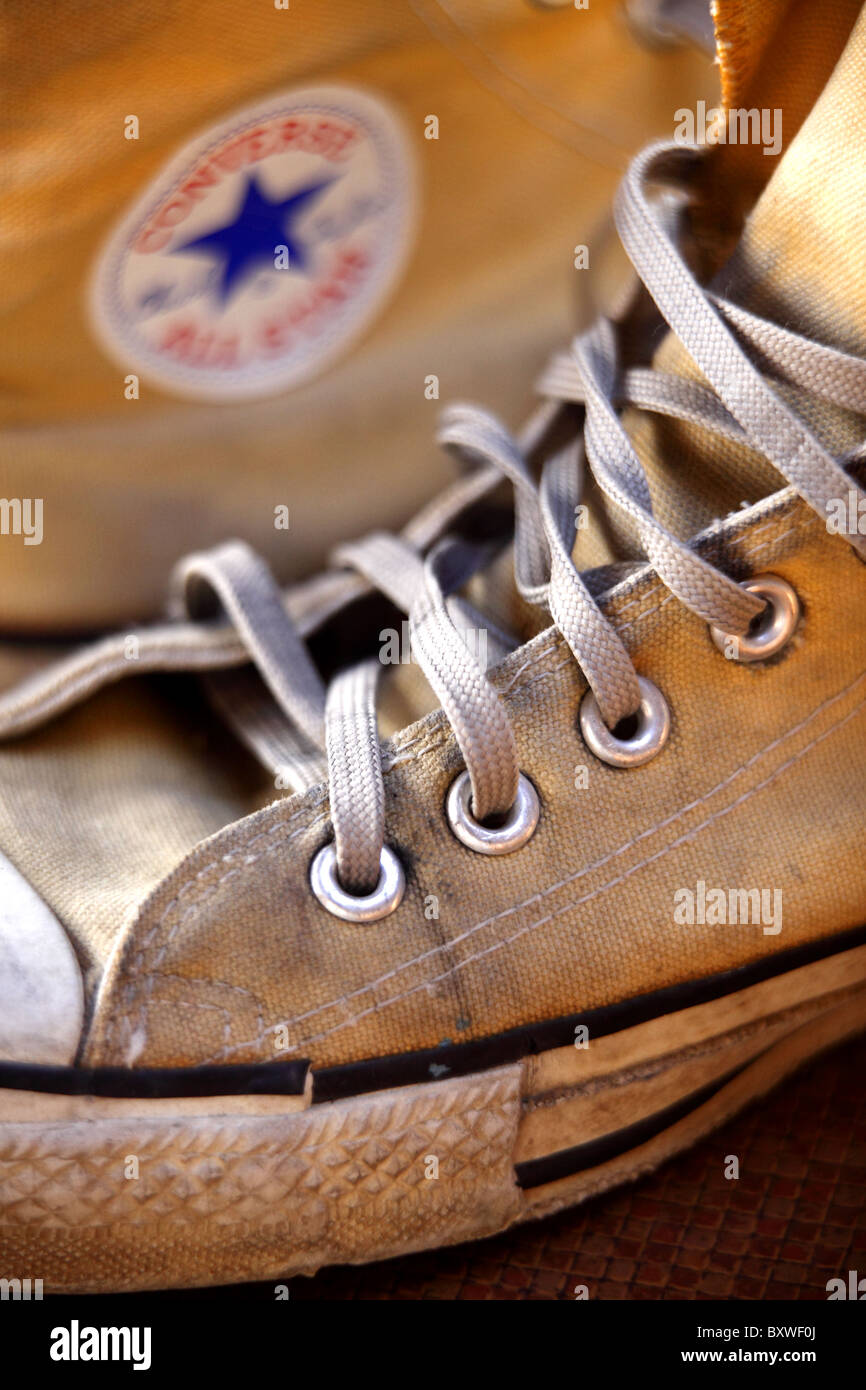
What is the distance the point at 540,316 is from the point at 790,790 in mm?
477

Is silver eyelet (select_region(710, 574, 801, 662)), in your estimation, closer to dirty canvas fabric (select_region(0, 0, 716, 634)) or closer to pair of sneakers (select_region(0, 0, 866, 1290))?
pair of sneakers (select_region(0, 0, 866, 1290))

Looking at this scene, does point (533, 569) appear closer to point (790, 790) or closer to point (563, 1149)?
point (790, 790)

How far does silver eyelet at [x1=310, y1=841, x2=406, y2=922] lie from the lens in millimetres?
619

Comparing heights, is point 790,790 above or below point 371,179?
below

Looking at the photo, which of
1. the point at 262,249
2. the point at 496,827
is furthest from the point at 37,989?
the point at 262,249

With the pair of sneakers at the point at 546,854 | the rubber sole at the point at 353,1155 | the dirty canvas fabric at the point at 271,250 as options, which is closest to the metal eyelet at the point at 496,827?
the pair of sneakers at the point at 546,854

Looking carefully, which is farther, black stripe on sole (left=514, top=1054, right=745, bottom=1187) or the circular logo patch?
the circular logo patch

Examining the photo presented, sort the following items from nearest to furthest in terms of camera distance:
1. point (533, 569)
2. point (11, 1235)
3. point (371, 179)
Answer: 1. point (11, 1235)
2. point (533, 569)
3. point (371, 179)

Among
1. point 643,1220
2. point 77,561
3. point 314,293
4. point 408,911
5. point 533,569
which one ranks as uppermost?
point 314,293

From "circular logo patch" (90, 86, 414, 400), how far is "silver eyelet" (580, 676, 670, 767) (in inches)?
15.4

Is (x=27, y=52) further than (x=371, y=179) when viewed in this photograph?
No

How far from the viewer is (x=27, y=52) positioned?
722 mm

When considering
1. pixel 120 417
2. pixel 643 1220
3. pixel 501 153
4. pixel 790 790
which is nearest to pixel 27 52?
pixel 120 417

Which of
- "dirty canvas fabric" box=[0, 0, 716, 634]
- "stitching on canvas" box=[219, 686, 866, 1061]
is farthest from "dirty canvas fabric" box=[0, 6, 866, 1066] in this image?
"dirty canvas fabric" box=[0, 0, 716, 634]
